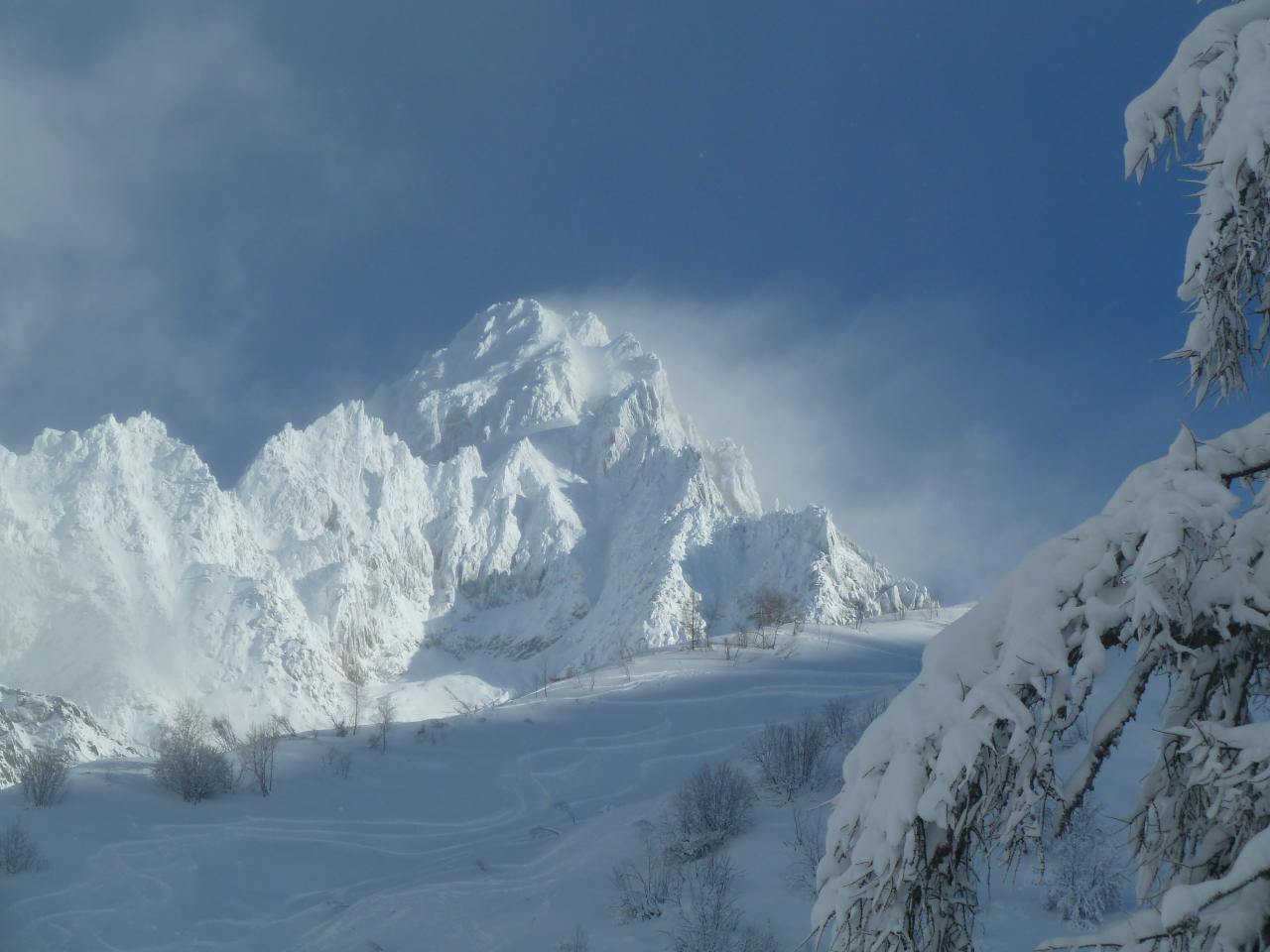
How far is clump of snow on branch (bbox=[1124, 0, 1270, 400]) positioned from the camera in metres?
2.33

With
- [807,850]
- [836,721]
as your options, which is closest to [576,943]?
[807,850]

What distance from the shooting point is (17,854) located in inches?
576

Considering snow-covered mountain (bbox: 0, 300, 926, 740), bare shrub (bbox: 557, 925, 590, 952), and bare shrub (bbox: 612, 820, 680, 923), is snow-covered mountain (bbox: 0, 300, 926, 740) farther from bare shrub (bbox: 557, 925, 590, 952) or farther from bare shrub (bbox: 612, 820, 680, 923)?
bare shrub (bbox: 557, 925, 590, 952)

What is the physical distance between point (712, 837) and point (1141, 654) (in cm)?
1165

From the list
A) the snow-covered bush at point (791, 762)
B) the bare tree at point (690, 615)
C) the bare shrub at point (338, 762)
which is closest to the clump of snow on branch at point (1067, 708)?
the snow-covered bush at point (791, 762)

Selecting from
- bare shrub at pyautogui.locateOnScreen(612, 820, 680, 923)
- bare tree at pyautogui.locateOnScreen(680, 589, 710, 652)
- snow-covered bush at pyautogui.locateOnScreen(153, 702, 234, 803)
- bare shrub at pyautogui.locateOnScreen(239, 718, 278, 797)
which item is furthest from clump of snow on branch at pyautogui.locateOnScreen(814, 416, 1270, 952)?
bare tree at pyautogui.locateOnScreen(680, 589, 710, 652)

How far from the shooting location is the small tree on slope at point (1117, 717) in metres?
1.89

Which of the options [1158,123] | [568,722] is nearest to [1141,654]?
[1158,123]

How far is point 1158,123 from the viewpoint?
281 centimetres

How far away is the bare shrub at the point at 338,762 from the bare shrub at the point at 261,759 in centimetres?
135

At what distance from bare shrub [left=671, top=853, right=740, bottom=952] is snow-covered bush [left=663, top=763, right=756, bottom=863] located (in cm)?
106

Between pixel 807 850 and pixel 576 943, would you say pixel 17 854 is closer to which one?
pixel 576 943

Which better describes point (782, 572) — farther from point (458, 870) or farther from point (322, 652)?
point (458, 870)

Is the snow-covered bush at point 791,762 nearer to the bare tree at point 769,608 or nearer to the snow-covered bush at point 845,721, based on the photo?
the snow-covered bush at point 845,721
